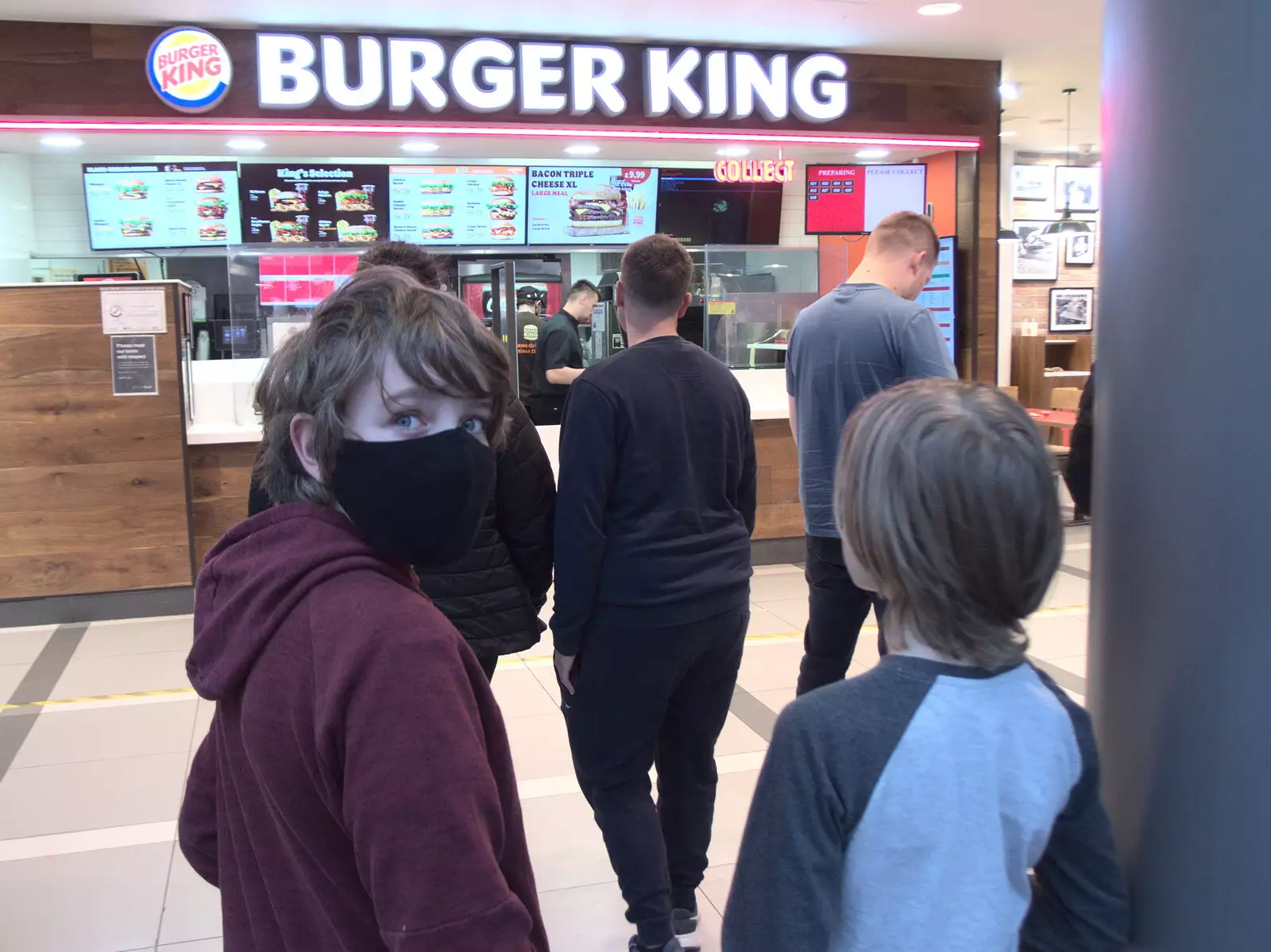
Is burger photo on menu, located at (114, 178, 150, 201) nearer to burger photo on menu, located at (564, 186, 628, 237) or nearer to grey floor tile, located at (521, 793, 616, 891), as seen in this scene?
burger photo on menu, located at (564, 186, 628, 237)

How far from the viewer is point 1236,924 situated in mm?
933

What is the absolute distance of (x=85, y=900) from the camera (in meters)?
2.69

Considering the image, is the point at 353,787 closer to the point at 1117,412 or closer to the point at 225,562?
the point at 225,562

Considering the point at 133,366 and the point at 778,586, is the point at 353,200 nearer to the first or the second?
the point at 133,366

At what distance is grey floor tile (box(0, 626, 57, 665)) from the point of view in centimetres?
470

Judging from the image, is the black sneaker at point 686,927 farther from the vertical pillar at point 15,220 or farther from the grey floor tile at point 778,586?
the vertical pillar at point 15,220

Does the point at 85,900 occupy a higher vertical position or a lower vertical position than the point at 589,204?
lower

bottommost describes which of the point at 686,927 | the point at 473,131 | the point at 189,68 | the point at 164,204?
the point at 686,927

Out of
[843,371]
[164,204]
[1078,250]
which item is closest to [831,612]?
[843,371]

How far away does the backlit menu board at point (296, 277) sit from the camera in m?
5.75

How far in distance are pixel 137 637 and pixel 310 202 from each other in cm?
348

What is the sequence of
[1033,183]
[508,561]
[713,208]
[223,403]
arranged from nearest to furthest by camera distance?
[508,561] < [223,403] < [713,208] < [1033,183]

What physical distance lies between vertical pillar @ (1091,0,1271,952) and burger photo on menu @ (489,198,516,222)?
6.78m

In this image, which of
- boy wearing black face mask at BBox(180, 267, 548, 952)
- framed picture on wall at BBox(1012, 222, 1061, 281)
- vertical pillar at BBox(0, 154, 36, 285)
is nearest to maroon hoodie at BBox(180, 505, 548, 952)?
boy wearing black face mask at BBox(180, 267, 548, 952)
